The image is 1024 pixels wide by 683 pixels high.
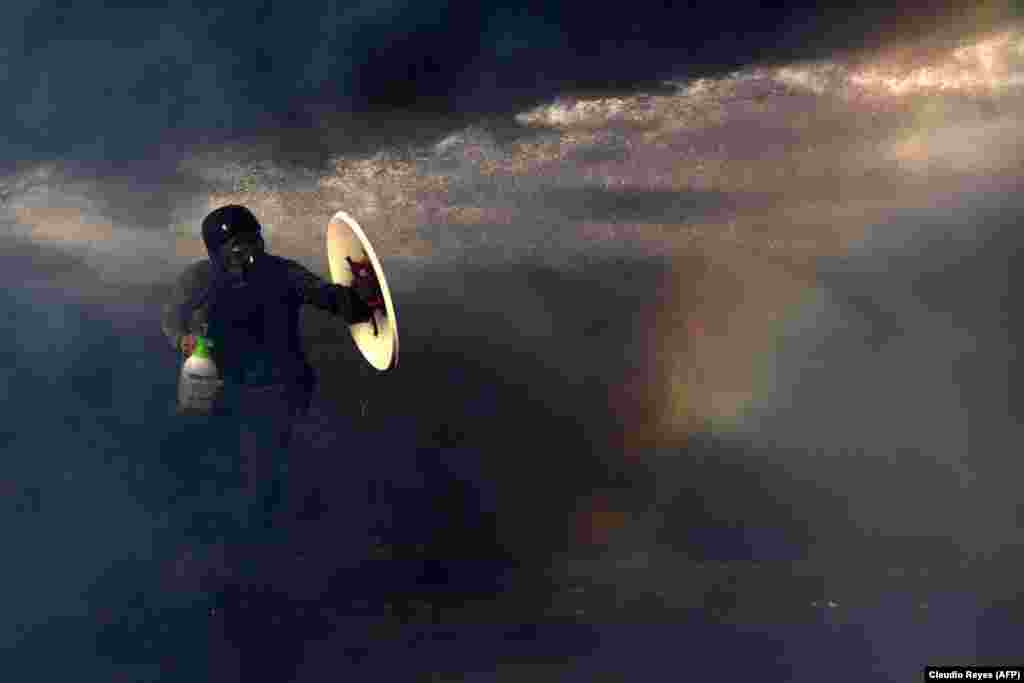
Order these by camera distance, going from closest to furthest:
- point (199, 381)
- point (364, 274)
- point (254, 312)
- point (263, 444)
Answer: point (199, 381) < point (364, 274) < point (254, 312) < point (263, 444)

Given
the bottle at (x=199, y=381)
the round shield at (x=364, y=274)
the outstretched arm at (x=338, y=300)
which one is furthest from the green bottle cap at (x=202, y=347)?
the round shield at (x=364, y=274)

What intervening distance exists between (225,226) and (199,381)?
3.75 feet

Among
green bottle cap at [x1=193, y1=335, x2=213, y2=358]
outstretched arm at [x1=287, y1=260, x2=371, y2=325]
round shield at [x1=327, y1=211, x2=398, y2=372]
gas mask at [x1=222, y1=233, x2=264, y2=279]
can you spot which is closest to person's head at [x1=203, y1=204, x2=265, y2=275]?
gas mask at [x1=222, y1=233, x2=264, y2=279]

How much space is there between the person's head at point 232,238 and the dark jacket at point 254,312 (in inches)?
3.7

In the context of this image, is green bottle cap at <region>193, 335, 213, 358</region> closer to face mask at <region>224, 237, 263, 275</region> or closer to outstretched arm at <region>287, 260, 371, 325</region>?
face mask at <region>224, 237, 263, 275</region>

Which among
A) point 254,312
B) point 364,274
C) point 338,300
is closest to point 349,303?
point 338,300

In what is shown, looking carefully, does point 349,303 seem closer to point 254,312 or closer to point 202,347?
point 254,312

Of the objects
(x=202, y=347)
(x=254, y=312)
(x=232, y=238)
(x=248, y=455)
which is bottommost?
(x=248, y=455)

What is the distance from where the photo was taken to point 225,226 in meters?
5.71

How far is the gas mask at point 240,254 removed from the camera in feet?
18.7

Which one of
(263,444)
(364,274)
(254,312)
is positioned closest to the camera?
(364,274)

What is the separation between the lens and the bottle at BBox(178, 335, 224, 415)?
16.9 ft

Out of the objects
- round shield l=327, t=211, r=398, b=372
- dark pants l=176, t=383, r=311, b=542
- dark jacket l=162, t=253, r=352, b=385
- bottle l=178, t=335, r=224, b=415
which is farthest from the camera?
dark pants l=176, t=383, r=311, b=542

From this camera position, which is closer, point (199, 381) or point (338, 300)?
point (199, 381)
